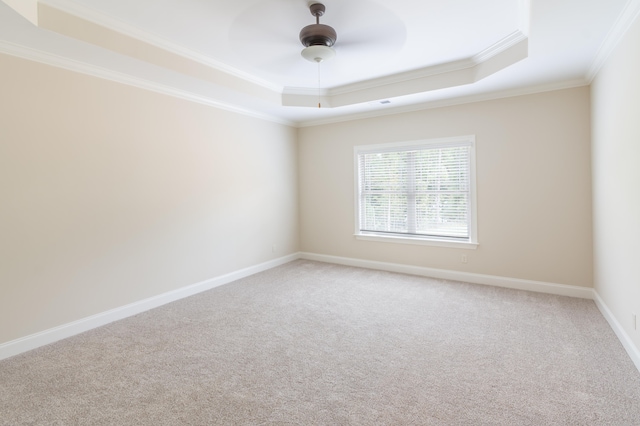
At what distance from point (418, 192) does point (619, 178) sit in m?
2.45

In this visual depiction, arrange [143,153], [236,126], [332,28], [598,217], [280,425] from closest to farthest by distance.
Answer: [280,425] < [332,28] < [598,217] < [143,153] < [236,126]

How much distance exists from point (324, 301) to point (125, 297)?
218 centimetres

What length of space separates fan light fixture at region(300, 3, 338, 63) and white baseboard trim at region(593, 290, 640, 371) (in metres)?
3.33

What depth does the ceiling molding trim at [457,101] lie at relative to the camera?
382cm

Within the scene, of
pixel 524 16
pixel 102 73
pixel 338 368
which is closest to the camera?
pixel 338 368

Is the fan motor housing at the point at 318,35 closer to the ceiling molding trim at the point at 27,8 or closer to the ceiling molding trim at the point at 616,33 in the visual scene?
the ceiling molding trim at the point at 27,8

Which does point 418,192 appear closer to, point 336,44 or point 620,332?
point 336,44

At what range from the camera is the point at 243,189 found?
16.4 ft

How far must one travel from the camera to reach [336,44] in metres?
3.28

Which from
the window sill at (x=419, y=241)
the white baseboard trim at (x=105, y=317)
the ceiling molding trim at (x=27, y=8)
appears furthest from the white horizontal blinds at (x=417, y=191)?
the ceiling molding trim at (x=27, y=8)

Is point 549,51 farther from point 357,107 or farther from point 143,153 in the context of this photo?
point 143,153

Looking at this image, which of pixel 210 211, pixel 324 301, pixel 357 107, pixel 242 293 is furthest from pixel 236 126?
pixel 324 301

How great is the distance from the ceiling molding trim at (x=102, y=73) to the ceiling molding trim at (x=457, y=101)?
1.59m

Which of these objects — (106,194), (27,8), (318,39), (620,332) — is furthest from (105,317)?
(620,332)
